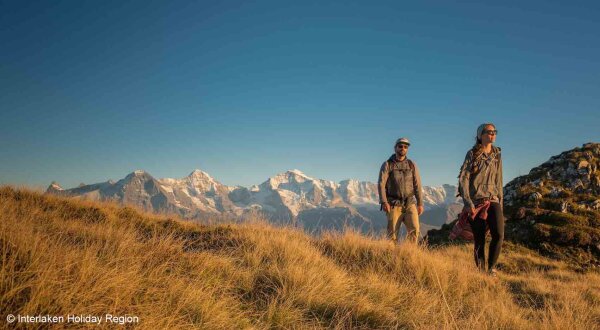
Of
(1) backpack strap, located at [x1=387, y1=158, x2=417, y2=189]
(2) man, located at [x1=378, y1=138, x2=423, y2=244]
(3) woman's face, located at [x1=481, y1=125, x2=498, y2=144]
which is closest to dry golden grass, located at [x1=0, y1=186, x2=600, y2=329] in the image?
(2) man, located at [x1=378, y1=138, x2=423, y2=244]

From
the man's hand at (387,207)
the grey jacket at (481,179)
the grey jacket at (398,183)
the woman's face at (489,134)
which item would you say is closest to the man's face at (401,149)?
the grey jacket at (398,183)

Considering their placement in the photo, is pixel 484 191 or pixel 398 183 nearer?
pixel 484 191

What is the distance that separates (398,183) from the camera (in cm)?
851

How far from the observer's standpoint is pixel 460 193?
22.9ft

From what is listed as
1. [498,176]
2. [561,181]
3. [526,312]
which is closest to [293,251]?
[526,312]

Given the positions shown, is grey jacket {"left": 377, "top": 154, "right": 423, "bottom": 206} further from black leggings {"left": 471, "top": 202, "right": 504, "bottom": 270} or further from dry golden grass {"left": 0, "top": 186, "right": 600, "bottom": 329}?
black leggings {"left": 471, "top": 202, "right": 504, "bottom": 270}

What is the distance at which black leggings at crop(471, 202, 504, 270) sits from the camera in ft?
21.4

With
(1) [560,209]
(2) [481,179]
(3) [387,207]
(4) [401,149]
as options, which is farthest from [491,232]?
(1) [560,209]

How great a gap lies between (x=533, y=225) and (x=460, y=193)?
29.0 feet

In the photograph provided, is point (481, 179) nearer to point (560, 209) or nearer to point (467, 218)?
point (467, 218)

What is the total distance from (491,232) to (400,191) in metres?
2.33

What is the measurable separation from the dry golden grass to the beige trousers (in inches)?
38.0

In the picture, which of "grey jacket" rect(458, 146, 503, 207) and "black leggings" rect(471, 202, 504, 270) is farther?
"grey jacket" rect(458, 146, 503, 207)

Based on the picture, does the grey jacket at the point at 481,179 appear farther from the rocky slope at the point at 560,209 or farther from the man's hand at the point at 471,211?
the rocky slope at the point at 560,209
